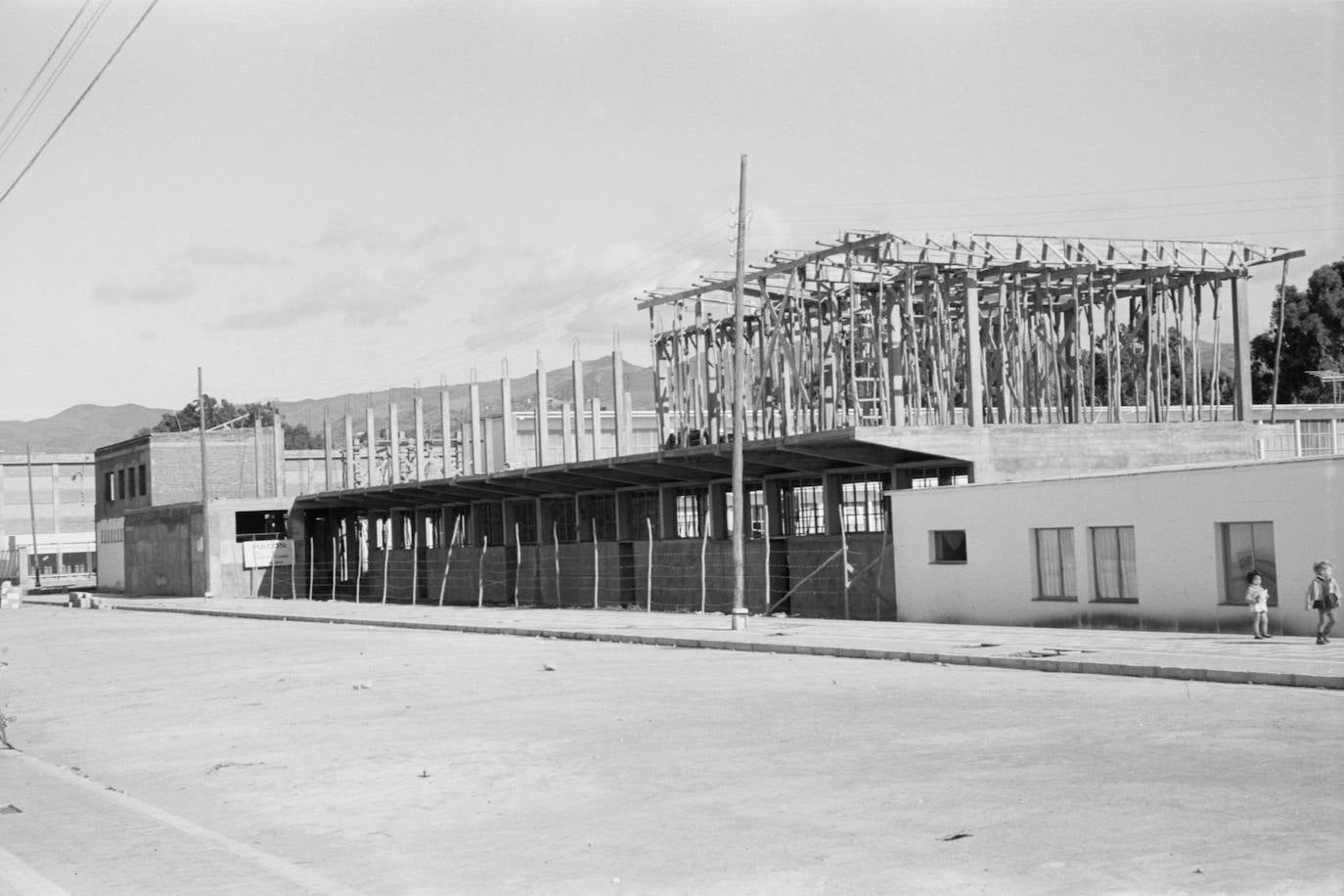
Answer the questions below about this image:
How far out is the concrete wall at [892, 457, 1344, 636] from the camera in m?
23.7

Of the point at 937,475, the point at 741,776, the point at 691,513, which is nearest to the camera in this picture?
the point at 741,776

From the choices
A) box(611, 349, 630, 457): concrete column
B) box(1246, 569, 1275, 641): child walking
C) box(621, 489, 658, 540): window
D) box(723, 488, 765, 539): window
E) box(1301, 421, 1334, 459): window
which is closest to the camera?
box(1246, 569, 1275, 641): child walking

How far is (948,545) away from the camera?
31.6m

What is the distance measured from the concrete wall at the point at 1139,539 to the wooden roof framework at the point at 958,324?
213 inches

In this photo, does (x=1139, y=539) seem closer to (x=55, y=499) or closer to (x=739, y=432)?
(x=739, y=432)

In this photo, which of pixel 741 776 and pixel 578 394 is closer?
pixel 741 776

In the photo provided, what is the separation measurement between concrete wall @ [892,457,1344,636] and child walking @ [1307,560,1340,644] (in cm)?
211

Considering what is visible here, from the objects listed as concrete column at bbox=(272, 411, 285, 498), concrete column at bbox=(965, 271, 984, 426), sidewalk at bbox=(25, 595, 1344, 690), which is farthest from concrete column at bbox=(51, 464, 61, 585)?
concrete column at bbox=(965, 271, 984, 426)

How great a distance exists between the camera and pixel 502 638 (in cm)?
3347

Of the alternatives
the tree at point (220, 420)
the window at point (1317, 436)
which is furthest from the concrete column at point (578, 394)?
the tree at point (220, 420)

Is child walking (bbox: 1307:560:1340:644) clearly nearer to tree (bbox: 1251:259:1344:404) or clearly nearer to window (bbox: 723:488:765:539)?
window (bbox: 723:488:765:539)

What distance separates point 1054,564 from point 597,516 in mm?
21202

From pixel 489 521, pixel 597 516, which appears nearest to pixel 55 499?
pixel 489 521

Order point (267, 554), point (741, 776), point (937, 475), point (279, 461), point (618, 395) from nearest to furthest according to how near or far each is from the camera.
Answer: point (741, 776) < point (937, 475) < point (618, 395) < point (267, 554) < point (279, 461)
